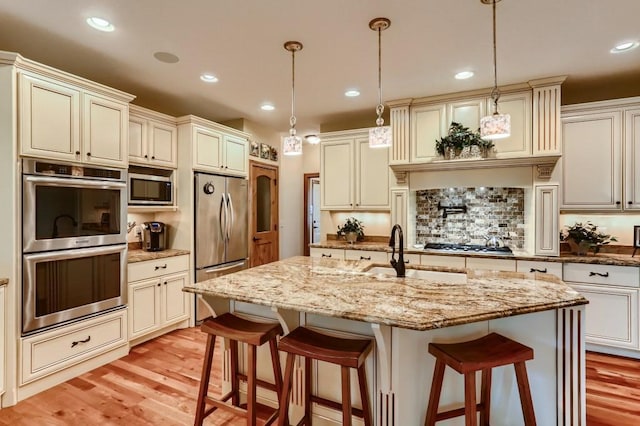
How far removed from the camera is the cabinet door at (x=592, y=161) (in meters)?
3.15

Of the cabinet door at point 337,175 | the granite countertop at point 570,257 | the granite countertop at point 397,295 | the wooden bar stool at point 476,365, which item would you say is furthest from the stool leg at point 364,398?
the cabinet door at point 337,175

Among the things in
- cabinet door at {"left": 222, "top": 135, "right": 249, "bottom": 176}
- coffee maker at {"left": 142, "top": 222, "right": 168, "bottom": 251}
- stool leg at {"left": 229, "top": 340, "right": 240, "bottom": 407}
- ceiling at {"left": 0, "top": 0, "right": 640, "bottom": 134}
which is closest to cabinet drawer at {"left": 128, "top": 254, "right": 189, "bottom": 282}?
coffee maker at {"left": 142, "top": 222, "right": 168, "bottom": 251}

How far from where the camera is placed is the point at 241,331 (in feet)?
6.16

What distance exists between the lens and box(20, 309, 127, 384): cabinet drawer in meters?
2.36

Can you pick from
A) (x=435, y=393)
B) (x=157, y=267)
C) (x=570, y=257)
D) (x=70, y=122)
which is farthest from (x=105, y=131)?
(x=570, y=257)

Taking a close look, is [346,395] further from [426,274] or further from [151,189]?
[151,189]

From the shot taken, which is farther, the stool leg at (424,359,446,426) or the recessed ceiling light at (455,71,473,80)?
the recessed ceiling light at (455,71,473,80)

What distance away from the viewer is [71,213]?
2.59m

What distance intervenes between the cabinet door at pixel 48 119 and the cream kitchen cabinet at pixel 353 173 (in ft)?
9.13

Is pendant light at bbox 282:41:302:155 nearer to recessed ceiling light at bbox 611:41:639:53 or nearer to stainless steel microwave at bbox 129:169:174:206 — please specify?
stainless steel microwave at bbox 129:169:174:206

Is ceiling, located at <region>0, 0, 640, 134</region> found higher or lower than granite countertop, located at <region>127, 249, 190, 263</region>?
higher

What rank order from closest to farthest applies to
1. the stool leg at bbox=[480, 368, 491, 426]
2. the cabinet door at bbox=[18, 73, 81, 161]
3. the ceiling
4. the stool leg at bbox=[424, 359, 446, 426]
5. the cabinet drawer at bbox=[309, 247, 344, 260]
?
the stool leg at bbox=[424, 359, 446, 426], the stool leg at bbox=[480, 368, 491, 426], the ceiling, the cabinet door at bbox=[18, 73, 81, 161], the cabinet drawer at bbox=[309, 247, 344, 260]

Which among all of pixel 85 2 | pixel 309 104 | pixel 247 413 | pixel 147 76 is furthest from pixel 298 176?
pixel 247 413

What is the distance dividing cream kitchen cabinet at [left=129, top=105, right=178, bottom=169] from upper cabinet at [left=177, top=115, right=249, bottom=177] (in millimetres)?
130
